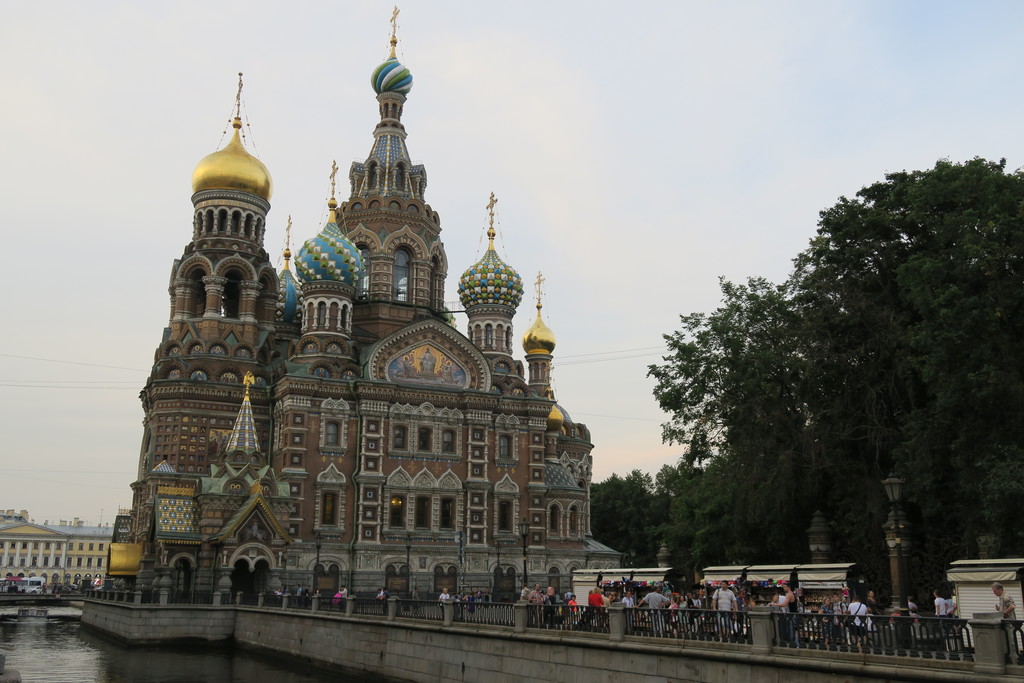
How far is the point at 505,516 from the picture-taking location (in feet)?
155

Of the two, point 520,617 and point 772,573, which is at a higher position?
point 772,573

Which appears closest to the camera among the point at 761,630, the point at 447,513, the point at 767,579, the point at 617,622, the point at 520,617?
the point at 761,630

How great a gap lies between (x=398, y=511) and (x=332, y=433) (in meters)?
4.70

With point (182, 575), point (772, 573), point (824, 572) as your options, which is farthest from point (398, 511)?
point (824, 572)

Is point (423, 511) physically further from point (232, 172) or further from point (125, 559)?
point (232, 172)

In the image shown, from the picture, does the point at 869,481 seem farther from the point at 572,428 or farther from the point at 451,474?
the point at 572,428

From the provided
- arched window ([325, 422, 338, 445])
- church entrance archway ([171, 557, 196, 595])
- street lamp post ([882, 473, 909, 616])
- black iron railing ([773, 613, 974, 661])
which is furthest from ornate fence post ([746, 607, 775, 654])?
arched window ([325, 422, 338, 445])

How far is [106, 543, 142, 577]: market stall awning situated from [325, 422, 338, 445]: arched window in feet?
29.9

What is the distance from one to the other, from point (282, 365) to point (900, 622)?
36.7 metres

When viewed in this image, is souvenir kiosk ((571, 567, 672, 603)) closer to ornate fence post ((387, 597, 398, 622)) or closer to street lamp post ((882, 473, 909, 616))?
ornate fence post ((387, 597, 398, 622))

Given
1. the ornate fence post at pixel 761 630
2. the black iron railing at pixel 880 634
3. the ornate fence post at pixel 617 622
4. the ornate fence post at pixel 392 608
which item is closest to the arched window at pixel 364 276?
the ornate fence post at pixel 392 608

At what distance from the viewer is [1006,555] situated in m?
22.0

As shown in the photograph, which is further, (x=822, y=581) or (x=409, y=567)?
A: (x=409, y=567)

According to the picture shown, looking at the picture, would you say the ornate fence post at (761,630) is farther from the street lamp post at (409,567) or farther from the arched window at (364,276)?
the arched window at (364,276)
